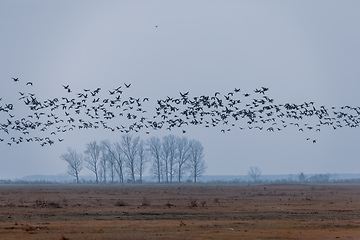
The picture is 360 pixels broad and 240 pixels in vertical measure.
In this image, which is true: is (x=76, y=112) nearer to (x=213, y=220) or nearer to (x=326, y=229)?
(x=213, y=220)

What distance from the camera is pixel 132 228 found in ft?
142

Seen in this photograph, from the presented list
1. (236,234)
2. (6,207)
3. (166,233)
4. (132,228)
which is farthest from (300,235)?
(6,207)

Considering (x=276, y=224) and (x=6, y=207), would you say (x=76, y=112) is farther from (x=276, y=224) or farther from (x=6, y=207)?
(x=276, y=224)

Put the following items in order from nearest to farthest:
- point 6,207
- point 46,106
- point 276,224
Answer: point 276,224 → point 46,106 → point 6,207

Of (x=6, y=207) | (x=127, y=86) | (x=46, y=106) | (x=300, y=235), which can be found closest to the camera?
(x=300, y=235)

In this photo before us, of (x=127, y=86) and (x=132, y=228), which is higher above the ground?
(x=127, y=86)

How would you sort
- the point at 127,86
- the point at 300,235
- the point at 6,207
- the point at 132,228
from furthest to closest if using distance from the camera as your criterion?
the point at 6,207 < the point at 127,86 < the point at 132,228 < the point at 300,235

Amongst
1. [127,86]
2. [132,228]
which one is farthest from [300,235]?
[127,86]

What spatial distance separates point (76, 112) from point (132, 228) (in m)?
17.4

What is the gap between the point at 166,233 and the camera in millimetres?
40531

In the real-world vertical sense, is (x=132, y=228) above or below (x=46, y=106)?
below

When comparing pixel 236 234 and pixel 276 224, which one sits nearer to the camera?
pixel 236 234

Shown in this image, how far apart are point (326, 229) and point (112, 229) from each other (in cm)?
1375

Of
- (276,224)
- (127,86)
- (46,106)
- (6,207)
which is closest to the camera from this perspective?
(276,224)
